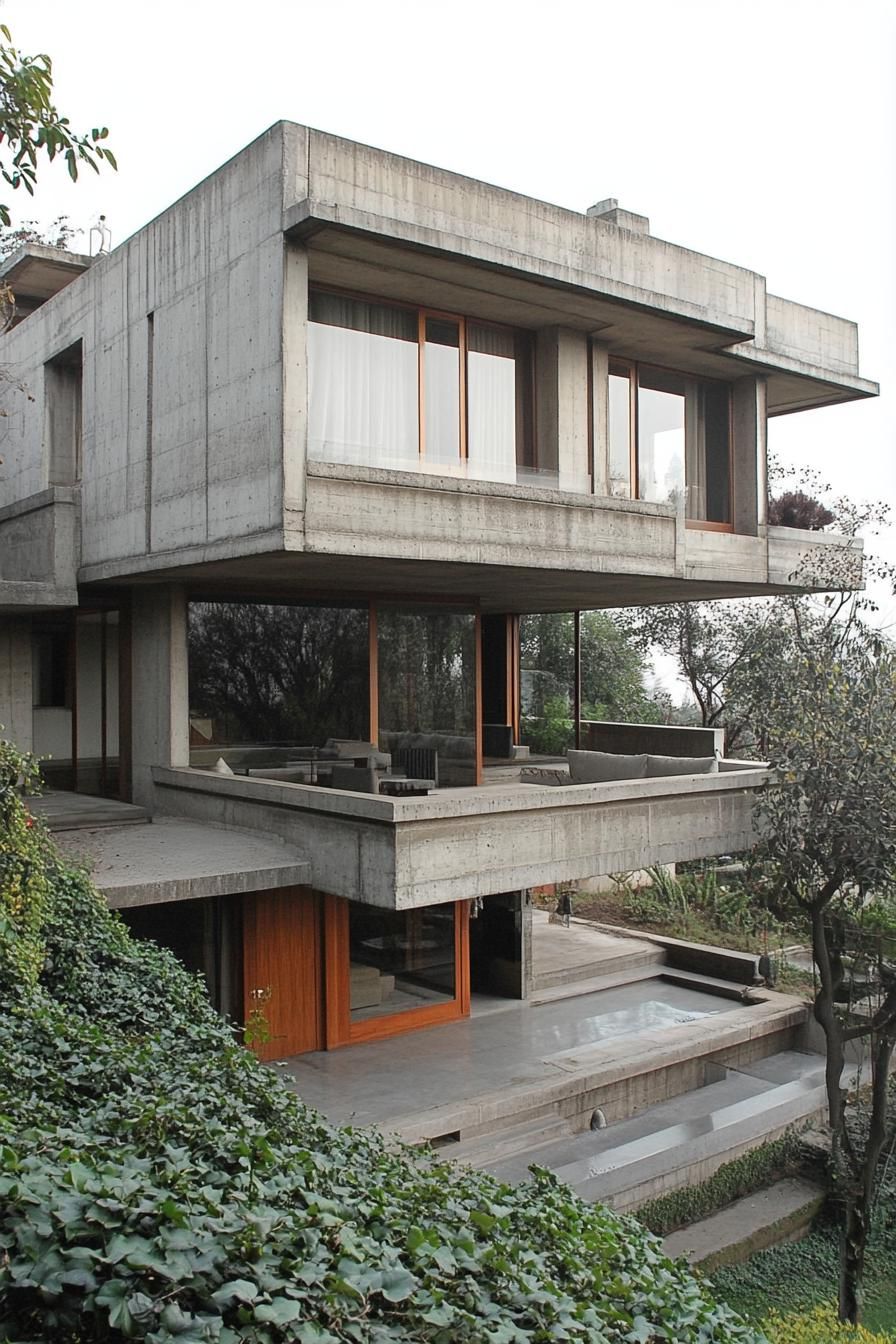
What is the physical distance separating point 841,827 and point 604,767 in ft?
20.4

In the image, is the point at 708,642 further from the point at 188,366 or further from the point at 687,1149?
the point at 188,366

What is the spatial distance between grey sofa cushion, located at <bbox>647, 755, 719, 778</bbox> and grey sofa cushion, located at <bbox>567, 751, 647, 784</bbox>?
20 centimetres

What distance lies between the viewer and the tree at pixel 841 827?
1102 cm

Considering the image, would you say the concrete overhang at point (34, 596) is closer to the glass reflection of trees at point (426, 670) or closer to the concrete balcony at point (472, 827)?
the concrete balcony at point (472, 827)

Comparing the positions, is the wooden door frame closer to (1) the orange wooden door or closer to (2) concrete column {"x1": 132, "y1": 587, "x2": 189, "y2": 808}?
(1) the orange wooden door

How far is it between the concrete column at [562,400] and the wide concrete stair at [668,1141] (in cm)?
766

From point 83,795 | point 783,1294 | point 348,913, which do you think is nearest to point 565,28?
point 348,913

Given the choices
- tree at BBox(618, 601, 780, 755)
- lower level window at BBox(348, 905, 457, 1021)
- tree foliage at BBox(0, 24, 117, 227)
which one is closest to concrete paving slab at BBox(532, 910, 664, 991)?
lower level window at BBox(348, 905, 457, 1021)

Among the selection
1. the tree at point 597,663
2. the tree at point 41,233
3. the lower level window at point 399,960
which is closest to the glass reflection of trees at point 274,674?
the lower level window at point 399,960

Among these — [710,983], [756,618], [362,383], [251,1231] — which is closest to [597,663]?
[756,618]

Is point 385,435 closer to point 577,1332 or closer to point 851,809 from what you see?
point 851,809

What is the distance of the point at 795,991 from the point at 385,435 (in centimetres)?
1066

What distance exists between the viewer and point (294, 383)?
1052 centimetres

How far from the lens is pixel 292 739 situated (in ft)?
47.5
